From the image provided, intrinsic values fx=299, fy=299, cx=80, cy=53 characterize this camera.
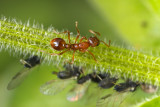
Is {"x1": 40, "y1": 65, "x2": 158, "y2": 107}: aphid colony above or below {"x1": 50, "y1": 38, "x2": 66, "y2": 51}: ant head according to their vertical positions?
below

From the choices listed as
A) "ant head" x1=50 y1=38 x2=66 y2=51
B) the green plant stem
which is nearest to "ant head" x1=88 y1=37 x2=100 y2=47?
the green plant stem

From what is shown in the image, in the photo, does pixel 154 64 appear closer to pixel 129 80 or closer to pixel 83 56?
pixel 129 80

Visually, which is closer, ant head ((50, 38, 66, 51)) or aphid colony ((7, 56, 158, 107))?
ant head ((50, 38, 66, 51))

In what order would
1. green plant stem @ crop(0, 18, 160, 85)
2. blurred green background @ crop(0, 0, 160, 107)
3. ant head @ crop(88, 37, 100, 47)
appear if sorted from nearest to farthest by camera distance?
green plant stem @ crop(0, 18, 160, 85)
ant head @ crop(88, 37, 100, 47)
blurred green background @ crop(0, 0, 160, 107)

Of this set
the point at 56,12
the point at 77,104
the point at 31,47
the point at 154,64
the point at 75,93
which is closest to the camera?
the point at 31,47

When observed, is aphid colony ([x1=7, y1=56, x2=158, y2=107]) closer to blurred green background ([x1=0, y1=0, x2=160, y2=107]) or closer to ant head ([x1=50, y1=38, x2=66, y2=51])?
ant head ([x1=50, y1=38, x2=66, y2=51])

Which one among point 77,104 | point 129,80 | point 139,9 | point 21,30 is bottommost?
point 77,104

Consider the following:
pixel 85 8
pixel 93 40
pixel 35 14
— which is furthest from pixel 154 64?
pixel 35 14

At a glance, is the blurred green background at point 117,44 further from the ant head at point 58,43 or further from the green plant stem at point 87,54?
the ant head at point 58,43
